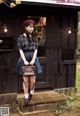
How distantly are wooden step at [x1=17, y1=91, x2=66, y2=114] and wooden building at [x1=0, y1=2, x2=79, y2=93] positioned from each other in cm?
54

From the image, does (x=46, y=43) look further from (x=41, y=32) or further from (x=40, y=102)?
(x=40, y=102)

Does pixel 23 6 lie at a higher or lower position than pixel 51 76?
higher

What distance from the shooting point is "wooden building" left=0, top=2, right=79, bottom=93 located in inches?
266

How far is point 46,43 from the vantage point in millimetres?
7191

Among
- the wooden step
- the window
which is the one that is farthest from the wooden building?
the wooden step

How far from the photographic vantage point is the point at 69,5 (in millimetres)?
6602

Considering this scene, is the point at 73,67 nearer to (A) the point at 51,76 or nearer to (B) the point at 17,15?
(A) the point at 51,76

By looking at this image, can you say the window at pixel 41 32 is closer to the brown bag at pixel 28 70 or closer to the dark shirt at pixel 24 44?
the dark shirt at pixel 24 44

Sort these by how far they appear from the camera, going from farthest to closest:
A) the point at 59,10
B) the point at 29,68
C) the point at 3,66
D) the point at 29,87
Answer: the point at 59,10 → the point at 3,66 → the point at 29,87 → the point at 29,68

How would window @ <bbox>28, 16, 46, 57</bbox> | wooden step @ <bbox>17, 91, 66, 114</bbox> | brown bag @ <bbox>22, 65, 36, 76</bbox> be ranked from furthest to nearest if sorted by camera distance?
window @ <bbox>28, 16, 46, 57</bbox>
wooden step @ <bbox>17, 91, 66, 114</bbox>
brown bag @ <bbox>22, 65, 36, 76</bbox>

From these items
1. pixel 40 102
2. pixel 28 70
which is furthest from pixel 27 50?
pixel 40 102

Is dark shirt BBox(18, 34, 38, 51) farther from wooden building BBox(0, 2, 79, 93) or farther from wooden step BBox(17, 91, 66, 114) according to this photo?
wooden step BBox(17, 91, 66, 114)

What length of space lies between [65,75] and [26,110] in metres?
1.97

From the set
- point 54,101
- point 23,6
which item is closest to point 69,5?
point 23,6
